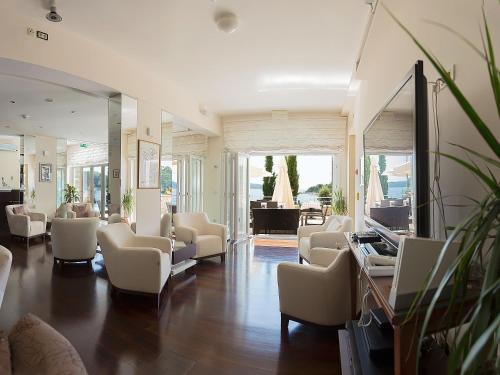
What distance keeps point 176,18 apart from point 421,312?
121 inches

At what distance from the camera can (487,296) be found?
56 centimetres

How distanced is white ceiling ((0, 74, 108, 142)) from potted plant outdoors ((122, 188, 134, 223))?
1482 millimetres

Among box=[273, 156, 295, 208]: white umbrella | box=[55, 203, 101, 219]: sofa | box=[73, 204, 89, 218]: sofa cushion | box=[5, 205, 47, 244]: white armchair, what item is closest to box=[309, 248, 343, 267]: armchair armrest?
box=[55, 203, 101, 219]: sofa

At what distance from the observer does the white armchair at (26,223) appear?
6.04m

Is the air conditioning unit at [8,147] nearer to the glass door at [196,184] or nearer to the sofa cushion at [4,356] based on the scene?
the glass door at [196,184]

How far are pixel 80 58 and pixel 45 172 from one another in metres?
5.10

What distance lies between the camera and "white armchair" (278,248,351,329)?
230 centimetres

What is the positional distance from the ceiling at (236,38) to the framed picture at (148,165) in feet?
3.63

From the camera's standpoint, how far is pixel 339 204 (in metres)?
5.80

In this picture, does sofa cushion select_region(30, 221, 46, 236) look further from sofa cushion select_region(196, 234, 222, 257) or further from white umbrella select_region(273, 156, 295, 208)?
white umbrella select_region(273, 156, 295, 208)

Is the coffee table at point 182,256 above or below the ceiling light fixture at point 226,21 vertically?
below

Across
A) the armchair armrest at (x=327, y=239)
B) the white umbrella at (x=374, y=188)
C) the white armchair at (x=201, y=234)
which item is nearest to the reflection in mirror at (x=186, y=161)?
the white armchair at (x=201, y=234)

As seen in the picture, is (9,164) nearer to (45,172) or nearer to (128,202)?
(45,172)

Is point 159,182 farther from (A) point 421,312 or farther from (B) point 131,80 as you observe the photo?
(A) point 421,312
